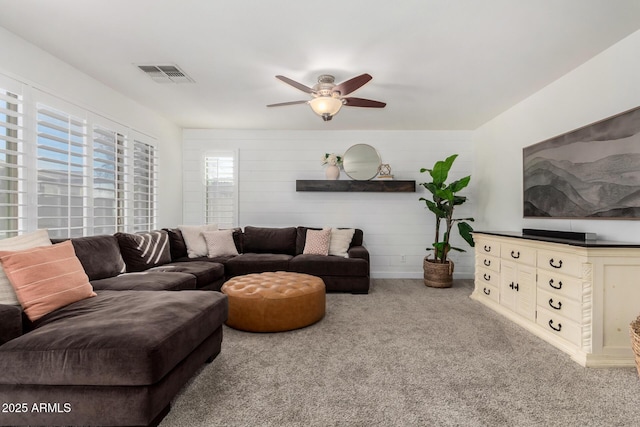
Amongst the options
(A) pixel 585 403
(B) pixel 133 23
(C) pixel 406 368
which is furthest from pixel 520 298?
(B) pixel 133 23

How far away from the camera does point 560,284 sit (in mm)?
2506

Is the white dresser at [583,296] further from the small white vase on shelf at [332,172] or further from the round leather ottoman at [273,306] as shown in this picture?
the small white vase on shelf at [332,172]

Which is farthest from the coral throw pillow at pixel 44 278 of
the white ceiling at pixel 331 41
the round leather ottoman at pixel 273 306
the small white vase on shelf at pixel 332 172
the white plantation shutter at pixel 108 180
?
the small white vase on shelf at pixel 332 172

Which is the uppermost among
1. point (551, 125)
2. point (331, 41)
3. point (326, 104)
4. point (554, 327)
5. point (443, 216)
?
point (331, 41)

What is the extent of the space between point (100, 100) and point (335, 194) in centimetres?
340

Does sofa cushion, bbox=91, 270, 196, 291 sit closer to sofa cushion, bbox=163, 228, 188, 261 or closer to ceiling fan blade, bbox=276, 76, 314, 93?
sofa cushion, bbox=163, 228, 188, 261

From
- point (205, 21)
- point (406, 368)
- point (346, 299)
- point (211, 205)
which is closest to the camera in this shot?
point (406, 368)

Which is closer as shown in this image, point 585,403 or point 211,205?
point 585,403

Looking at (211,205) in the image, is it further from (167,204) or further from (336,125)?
(336,125)

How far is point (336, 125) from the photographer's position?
5.01 meters

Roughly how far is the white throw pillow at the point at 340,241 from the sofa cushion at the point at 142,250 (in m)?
2.22

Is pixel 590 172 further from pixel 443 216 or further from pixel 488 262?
pixel 443 216

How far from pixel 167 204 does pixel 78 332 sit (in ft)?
12.0

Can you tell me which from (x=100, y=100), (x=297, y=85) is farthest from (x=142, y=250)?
(x=297, y=85)
